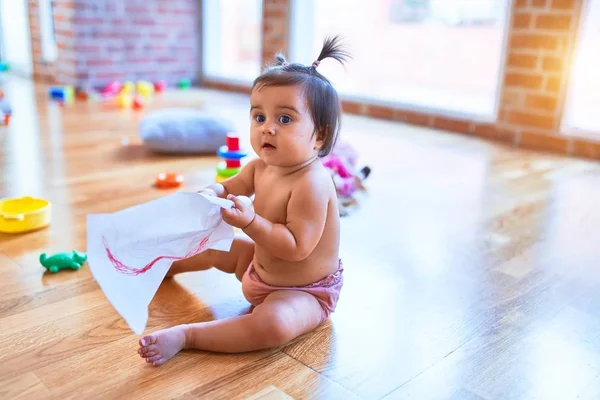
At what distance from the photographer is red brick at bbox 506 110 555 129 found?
97.6 inches

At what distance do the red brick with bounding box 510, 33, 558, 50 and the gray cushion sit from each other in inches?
50.3

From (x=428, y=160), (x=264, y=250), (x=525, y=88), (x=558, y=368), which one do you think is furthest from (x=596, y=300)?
(x=525, y=88)

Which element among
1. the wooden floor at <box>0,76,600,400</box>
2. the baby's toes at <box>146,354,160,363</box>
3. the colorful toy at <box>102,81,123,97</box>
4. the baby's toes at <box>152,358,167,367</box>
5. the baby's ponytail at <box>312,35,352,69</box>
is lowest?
the wooden floor at <box>0,76,600,400</box>

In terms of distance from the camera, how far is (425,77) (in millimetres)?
3219

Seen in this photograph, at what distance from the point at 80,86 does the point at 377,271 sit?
296 cm

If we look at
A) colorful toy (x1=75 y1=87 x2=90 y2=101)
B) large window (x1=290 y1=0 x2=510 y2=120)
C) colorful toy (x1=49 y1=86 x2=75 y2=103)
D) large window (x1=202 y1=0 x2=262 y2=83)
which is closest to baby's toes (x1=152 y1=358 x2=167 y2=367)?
large window (x1=290 y1=0 x2=510 y2=120)

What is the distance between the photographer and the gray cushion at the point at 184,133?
2111 mm

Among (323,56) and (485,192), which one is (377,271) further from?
(485,192)

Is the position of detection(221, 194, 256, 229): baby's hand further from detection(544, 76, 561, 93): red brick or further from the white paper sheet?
detection(544, 76, 561, 93): red brick

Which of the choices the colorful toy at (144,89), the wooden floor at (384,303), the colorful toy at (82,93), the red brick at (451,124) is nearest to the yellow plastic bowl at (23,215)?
the wooden floor at (384,303)

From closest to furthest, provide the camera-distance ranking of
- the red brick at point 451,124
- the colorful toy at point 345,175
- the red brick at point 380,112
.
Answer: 1. the colorful toy at point 345,175
2. the red brick at point 451,124
3. the red brick at point 380,112

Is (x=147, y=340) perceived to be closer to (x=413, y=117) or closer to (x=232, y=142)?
(x=232, y=142)

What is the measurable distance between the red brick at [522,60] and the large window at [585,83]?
17 cm

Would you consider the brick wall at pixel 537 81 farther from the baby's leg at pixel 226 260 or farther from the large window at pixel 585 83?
the baby's leg at pixel 226 260
